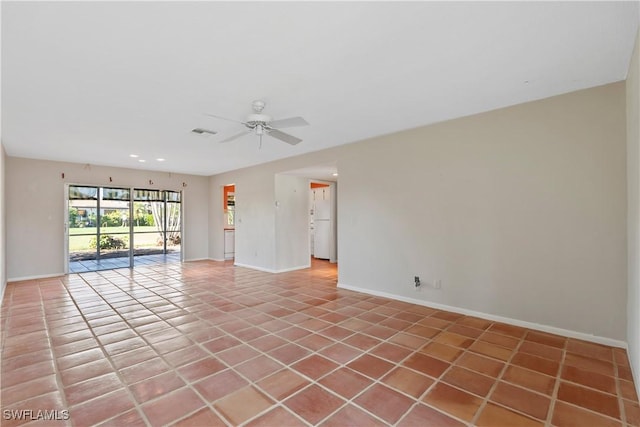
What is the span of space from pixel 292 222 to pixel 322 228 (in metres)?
1.88

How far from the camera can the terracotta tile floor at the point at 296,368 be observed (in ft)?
6.56

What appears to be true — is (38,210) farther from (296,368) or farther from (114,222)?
(296,368)

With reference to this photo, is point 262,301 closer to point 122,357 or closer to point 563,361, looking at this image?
point 122,357

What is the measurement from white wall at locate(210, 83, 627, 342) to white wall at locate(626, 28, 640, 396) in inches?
8.5

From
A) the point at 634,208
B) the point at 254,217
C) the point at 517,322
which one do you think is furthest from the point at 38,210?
the point at 634,208

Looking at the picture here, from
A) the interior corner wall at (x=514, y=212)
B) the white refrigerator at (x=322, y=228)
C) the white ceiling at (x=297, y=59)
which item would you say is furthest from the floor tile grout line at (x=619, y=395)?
the white refrigerator at (x=322, y=228)

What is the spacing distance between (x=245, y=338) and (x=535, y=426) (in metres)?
2.54

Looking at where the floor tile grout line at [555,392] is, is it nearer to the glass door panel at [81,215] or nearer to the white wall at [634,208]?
the white wall at [634,208]

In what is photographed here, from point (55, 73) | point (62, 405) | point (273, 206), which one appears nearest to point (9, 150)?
point (55, 73)

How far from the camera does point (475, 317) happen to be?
3.83 meters

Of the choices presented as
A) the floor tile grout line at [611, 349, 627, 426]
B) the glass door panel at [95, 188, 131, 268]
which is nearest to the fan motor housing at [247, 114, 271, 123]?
the floor tile grout line at [611, 349, 627, 426]

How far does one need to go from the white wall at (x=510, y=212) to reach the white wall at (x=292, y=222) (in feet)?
7.94

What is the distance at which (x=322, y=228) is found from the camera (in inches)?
356

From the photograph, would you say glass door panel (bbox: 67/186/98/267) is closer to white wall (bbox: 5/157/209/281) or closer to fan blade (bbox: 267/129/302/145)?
white wall (bbox: 5/157/209/281)
